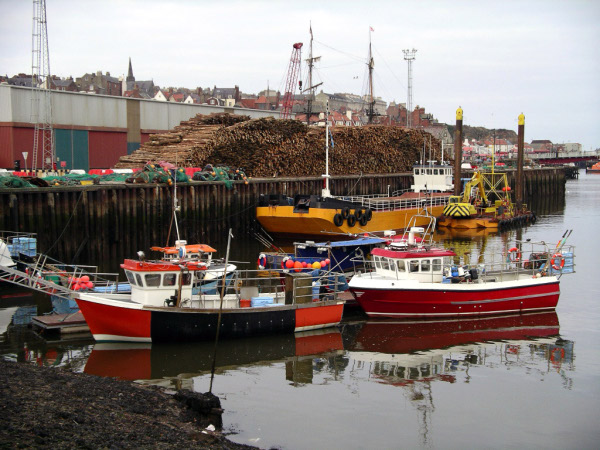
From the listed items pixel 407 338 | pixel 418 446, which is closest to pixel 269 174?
pixel 407 338

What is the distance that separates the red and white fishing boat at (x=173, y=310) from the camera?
17.4 metres

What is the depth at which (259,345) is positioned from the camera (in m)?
18.4

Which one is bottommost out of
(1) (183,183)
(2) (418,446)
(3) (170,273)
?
(2) (418,446)

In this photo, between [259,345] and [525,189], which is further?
[525,189]

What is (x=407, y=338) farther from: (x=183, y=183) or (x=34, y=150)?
(x=34, y=150)

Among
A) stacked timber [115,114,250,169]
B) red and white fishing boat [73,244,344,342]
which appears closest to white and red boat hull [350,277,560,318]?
red and white fishing boat [73,244,344,342]

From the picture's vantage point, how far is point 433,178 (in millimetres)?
53562

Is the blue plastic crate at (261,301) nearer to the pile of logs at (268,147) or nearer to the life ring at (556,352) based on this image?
the life ring at (556,352)

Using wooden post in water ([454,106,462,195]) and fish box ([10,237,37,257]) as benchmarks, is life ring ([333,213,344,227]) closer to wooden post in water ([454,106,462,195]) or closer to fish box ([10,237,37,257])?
wooden post in water ([454,106,462,195])

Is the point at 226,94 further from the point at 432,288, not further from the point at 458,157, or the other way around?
the point at 432,288

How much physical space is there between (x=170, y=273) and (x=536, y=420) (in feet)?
31.6

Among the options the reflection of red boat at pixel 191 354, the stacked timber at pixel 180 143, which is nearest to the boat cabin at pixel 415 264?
the reflection of red boat at pixel 191 354

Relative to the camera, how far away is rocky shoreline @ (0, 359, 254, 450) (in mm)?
10281

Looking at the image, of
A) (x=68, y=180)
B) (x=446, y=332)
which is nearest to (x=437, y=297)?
(x=446, y=332)
